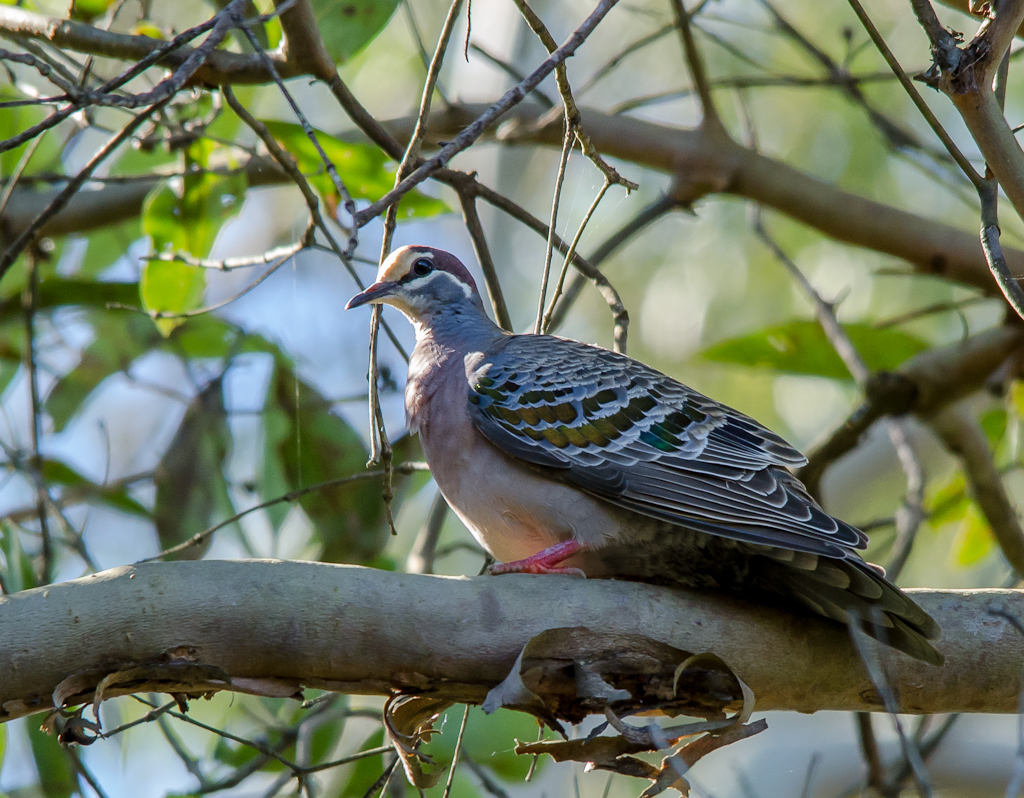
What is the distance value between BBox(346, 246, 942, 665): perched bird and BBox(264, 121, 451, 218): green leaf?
2.14 feet

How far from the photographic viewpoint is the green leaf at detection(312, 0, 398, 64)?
367cm

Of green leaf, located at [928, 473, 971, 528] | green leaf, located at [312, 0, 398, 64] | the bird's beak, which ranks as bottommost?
green leaf, located at [928, 473, 971, 528]

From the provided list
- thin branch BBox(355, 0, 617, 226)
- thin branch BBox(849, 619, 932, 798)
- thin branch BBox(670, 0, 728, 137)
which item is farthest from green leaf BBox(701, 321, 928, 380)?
thin branch BBox(355, 0, 617, 226)

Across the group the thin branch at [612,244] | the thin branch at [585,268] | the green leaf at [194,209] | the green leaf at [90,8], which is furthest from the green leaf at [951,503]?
the green leaf at [90,8]

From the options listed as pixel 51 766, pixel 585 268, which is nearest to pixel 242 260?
pixel 585 268

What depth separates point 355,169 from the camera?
394cm

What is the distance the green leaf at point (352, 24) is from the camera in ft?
12.0

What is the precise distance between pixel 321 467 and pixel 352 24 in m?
1.72

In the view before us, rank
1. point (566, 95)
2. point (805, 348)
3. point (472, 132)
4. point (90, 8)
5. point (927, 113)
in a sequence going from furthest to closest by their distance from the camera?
point (805, 348)
point (90, 8)
point (566, 95)
point (927, 113)
point (472, 132)

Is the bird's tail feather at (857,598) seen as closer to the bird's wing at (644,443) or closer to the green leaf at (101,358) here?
the bird's wing at (644,443)

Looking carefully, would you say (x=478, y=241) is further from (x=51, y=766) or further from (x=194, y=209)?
(x=51, y=766)

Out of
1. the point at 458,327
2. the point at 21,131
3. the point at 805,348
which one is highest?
the point at 21,131

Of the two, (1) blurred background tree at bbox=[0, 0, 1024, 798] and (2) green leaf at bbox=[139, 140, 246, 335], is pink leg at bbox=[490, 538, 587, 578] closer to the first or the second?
(1) blurred background tree at bbox=[0, 0, 1024, 798]

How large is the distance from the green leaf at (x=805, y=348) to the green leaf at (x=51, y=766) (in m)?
3.06
